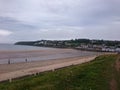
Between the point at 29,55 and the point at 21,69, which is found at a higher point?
the point at 21,69

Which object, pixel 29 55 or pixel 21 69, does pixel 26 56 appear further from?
pixel 21 69

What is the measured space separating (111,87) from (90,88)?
54.0 inches

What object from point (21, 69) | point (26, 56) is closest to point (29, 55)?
point (26, 56)

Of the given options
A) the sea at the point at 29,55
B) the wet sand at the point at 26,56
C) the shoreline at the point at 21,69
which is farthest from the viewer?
the wet sand at the point at 26,56

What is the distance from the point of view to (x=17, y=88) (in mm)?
16031

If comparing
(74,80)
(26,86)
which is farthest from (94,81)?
(26,86)

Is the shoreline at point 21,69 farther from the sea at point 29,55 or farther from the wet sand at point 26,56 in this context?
the wet sand at point 26,56

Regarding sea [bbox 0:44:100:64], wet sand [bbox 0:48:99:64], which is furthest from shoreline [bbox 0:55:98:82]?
wet sand [bbox 0:48:99:64]

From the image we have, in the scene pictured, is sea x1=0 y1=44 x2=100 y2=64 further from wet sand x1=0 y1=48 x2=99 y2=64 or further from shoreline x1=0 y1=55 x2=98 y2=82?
shoreline x1=0 y1=55 x2=98 y2=82

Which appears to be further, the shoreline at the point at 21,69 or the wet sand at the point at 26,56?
the wet sand at the point at 26,56

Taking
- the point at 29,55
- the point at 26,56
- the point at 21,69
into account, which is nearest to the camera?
the point at 21,69

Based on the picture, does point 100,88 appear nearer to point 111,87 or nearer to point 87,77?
point 111,87

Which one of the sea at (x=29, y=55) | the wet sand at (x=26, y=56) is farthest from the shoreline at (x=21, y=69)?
the wet sand at (x=26, y=56)

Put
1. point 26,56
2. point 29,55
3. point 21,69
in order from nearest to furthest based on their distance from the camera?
point 21,69, point 26,56, point 29,55
